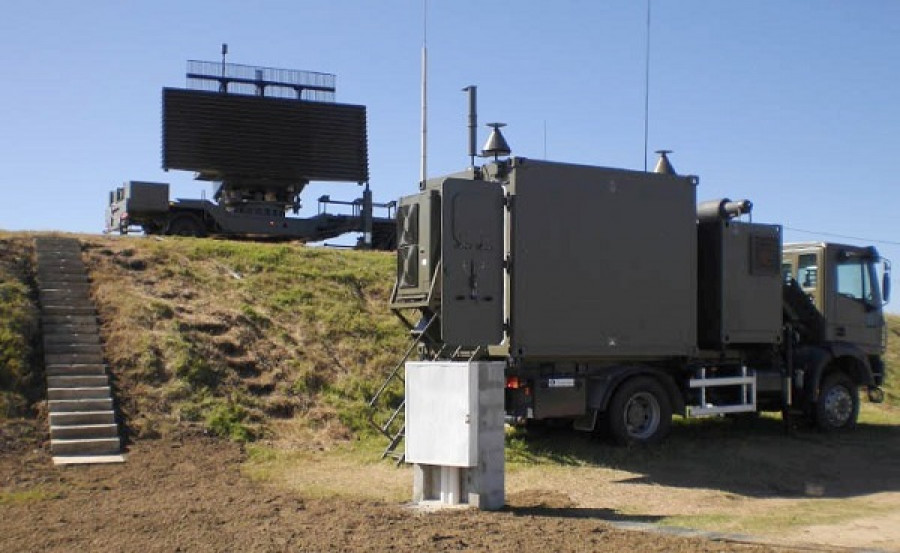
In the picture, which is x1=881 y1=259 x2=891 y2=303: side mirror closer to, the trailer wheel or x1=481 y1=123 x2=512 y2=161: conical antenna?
x1=481 y1=123 x2=512 y2=161: conical antenna

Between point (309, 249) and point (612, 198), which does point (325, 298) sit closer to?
point (309, 249)

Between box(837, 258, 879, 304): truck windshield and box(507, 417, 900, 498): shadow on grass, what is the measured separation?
2.36 m

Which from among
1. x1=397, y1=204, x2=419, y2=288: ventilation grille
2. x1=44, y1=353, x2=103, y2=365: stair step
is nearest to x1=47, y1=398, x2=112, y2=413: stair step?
x1=44, y1=353, x2=103, y2=365: stair step

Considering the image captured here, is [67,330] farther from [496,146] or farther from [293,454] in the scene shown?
[496,146]

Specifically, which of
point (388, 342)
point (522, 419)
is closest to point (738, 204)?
point (522, 419)

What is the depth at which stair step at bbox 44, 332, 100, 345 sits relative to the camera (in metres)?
15.5

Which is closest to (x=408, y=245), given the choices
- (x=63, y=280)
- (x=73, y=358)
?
(x=73, y=358)

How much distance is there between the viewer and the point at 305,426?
14945mm

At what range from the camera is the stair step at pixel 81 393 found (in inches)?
563

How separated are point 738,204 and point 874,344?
14.3 ft

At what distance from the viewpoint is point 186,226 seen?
25.2 metres

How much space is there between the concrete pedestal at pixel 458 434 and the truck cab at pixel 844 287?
845cm

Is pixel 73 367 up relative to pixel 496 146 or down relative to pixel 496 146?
down

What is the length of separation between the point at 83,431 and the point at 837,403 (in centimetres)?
1144
